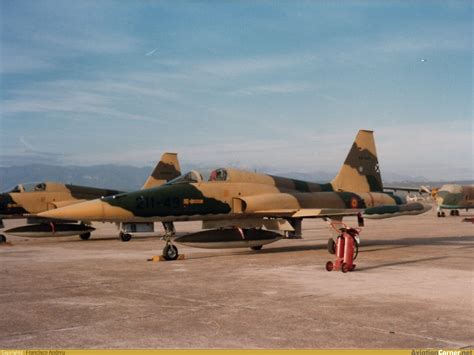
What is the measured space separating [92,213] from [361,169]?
9642 millimetres

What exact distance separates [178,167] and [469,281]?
762 inches

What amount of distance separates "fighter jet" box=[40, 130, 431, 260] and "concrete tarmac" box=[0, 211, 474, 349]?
77 centimetres

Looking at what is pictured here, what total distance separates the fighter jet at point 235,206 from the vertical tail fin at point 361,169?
548mm

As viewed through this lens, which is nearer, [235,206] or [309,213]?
[309,213]

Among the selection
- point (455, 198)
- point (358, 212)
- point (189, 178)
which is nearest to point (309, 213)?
point (358, 212)

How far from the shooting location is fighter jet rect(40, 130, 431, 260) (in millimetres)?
14250

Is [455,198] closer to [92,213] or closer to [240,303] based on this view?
[92,213]

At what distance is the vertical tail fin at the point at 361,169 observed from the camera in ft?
62.8

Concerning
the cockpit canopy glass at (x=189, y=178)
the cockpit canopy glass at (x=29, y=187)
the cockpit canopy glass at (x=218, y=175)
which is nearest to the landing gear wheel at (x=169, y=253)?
the cockpit canopy glass at (x=189, y=178)

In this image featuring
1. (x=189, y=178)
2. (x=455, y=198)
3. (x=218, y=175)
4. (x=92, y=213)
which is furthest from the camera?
(x=455, y=198)

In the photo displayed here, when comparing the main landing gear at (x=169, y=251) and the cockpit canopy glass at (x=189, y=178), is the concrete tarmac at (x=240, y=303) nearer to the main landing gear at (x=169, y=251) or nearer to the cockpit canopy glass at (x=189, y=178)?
the main landing gear at (x=169, y=251)

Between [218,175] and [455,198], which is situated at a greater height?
[218,175]

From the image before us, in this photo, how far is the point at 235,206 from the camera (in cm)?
1583

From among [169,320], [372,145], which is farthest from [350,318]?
[372,145]
